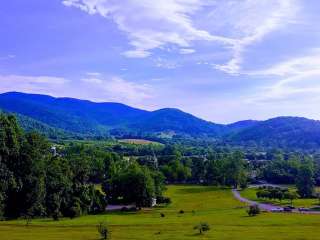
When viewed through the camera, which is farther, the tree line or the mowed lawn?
the tree line

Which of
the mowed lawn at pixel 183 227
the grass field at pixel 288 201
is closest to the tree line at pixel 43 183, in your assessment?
the mowed lawn at pixel 183 227

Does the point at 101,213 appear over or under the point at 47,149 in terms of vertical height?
under

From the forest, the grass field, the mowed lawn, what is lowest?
the mowed lawn

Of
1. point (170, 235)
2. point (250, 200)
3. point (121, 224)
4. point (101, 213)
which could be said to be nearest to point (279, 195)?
point (250, 200)

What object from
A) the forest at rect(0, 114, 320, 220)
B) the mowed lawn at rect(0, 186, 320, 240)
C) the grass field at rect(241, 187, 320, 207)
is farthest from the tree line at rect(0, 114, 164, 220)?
the grass field at rect(241, 187, 320, 207)

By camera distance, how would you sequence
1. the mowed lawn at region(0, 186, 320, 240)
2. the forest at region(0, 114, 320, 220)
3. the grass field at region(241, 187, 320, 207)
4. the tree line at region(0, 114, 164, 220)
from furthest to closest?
the grass field at region(241, 187, 320, 207) → the forest at region(0, 114, 320, 220) → the tree line at region(0, 114, 164, 220) → the mowed lawn at region(0, 186, 320, 240)

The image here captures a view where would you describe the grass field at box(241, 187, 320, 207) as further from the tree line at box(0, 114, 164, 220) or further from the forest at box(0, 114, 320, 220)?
the tree line at box(0, 114, 164, 220)

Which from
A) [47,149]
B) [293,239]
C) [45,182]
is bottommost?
[293,239]

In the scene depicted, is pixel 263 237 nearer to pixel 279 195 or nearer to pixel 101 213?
pixel 101 213

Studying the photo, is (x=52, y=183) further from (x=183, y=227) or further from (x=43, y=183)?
(x=183, y=227)
